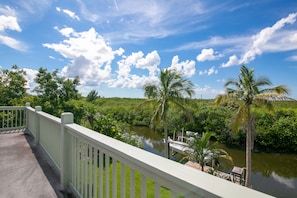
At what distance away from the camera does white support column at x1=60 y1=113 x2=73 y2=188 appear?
83.0 inches

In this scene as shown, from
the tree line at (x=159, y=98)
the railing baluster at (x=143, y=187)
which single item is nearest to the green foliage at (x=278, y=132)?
the tree line at (x=159, y=98)

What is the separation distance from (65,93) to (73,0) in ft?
23.3

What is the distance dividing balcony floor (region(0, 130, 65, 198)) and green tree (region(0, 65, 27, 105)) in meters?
5.61

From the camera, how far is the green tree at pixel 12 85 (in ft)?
27.0

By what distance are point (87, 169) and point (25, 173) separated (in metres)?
1.51

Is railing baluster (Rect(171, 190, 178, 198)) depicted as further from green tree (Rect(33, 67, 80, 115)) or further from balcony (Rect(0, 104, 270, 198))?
green tree (Rect(33, 67, 80, 115))

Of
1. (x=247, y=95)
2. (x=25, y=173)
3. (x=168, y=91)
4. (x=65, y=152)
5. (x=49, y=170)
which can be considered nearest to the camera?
(x=65, y=152)

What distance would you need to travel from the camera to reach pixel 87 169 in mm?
1771

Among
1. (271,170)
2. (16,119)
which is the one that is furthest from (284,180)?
(16,119)

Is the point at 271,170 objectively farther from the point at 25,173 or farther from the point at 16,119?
the point at 16,119

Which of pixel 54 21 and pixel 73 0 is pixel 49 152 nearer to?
pixel 73 0

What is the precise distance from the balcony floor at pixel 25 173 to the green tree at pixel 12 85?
18.4 feet

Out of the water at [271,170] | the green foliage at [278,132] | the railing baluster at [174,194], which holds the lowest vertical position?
the water at [271,170]

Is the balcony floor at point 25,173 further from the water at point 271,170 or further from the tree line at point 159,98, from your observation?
the water at point 271,170
